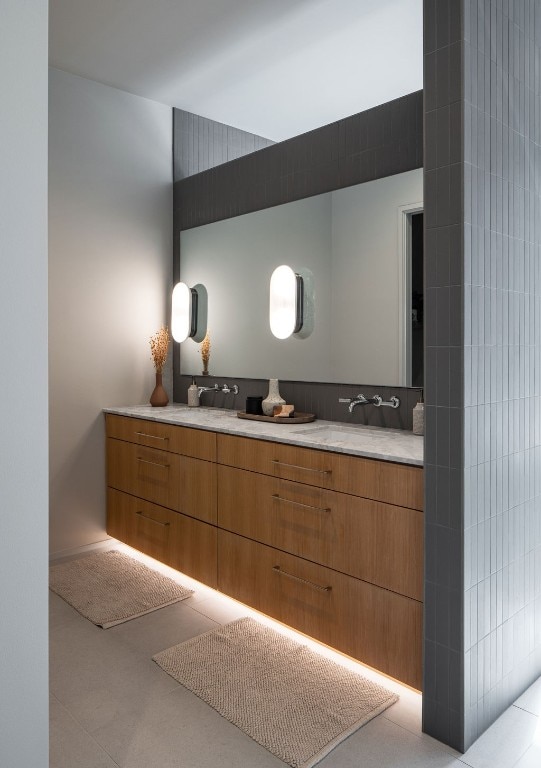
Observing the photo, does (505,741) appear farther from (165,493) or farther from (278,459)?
(165,493)

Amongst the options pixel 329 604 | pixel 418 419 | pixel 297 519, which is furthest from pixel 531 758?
pixel 418 419

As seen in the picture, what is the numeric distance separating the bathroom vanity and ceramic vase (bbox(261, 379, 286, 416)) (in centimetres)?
16

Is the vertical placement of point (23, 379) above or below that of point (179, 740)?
above

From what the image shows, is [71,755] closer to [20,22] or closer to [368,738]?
[368,738]

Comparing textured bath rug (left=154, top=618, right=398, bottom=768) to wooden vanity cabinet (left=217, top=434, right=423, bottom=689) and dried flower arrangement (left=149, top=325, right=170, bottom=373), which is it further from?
dried flower arrangement (left=149, top=325, right=170, bottom=373)

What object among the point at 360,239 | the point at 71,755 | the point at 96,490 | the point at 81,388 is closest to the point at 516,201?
the point at 360,239

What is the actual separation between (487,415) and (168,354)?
2.41 meters

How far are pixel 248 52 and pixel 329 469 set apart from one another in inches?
84.7

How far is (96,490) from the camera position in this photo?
11.4 feet

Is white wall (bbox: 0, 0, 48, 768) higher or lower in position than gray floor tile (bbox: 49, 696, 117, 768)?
higher

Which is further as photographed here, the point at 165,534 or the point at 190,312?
the point at 190,312

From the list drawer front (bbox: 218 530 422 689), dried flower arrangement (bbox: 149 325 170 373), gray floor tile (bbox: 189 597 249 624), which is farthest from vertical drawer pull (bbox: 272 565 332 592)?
dried flower arrangement (bbox: 149 325 170 373)

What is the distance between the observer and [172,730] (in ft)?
6.14

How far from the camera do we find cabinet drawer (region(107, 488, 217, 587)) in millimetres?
2766
